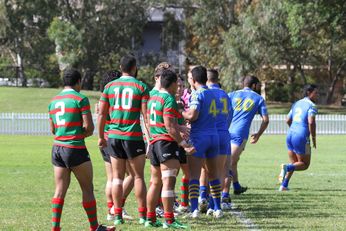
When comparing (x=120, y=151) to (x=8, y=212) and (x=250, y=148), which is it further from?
(x=250, y=148)

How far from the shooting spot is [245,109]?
46.2 feet

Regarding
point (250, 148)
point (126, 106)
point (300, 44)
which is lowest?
point (250, 148)

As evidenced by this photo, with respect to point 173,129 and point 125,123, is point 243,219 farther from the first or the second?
point 125,123

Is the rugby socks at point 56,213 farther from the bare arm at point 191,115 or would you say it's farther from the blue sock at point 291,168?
the blue sock at point 291,168

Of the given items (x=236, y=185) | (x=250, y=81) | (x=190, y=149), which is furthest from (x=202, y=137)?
(x=236, y=185)

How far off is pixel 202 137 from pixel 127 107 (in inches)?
60.3

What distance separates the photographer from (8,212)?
482 inches

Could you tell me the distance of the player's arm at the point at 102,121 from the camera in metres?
10.5

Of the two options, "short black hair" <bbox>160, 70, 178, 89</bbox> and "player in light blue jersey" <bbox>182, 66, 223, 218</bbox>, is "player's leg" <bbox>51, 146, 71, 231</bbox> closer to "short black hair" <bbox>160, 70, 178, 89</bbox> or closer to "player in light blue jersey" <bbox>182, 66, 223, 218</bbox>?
"short black hair" <bbox>160, 70, 178, 89</bbox>

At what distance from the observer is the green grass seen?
434 inches

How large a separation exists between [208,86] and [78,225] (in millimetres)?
2854

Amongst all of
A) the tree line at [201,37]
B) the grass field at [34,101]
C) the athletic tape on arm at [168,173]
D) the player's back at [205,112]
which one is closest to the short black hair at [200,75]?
the player's back at [205,112]

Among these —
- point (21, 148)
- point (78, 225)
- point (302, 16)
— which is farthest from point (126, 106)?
point (302, 16)

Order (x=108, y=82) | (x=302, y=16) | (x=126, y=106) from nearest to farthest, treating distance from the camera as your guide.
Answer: (x=126, y=106)
(x=108, y=82)
(x=302, y=16)
